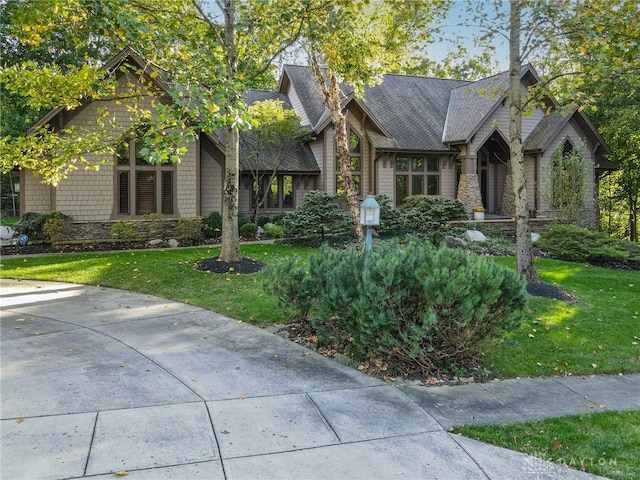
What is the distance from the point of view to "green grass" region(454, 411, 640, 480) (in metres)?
3.76

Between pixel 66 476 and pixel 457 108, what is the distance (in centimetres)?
2429

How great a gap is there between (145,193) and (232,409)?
14.2 meters

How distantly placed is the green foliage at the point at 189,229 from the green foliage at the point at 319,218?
3121 mm

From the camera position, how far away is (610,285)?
436 inches

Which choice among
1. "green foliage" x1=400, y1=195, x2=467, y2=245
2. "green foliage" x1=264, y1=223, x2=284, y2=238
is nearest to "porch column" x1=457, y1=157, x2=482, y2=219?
"green foliage" x1=400, y1=195, x2=467, y2=245

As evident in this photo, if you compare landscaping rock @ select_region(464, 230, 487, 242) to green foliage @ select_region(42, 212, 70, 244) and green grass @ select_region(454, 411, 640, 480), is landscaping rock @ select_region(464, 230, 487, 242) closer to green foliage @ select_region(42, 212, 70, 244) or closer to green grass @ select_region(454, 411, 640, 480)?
green grass @ select_region(454, 411, 640, 480)

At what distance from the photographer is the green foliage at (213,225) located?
695 inches

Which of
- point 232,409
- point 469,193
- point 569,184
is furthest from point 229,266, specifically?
point 469,193

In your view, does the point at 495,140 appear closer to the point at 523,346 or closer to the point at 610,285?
the point at 610,285

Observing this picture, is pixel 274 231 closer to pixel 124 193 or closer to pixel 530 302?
pixel 124 193

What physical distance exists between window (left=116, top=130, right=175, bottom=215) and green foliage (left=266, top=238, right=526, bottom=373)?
12.8 meters

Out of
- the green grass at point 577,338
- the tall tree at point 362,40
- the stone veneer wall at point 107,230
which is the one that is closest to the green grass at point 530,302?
the green grass at point 577,338

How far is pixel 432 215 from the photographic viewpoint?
1883cm

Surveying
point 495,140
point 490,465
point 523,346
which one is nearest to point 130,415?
point 490,465
